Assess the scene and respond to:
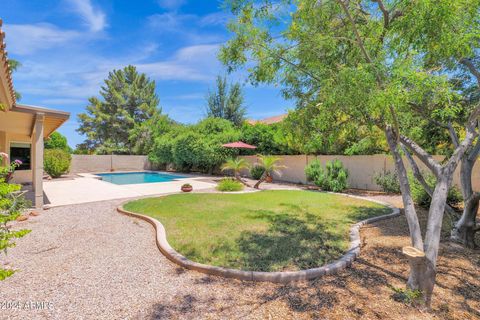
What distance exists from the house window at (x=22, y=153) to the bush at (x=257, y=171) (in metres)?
15.5

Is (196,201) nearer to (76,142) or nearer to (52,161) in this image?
(52,161)

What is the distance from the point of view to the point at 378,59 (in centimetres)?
335

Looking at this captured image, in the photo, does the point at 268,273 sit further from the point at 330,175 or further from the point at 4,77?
the point at 330,175

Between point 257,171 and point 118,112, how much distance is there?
26505 mm

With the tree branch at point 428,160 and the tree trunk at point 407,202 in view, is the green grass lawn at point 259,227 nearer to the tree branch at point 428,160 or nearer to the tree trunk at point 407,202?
the tree trunk at point 407,202

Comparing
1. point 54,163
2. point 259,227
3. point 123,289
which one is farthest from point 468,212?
point 54,163

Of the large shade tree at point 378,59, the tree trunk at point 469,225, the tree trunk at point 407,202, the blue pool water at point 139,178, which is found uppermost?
the large shade tree at point 378,59

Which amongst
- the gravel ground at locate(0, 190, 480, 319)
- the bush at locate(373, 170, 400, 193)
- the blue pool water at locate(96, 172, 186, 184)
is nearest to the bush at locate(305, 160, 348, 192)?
the bush at locate(373, 170, 400, 193)

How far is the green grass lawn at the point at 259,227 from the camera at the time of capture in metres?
4.40

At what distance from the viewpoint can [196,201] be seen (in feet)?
31.0

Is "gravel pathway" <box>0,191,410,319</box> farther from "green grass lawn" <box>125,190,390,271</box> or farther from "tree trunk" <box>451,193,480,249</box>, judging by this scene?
"tree trunk" <box>451,193,480,249</box>

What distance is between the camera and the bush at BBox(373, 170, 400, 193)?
11.1 meters

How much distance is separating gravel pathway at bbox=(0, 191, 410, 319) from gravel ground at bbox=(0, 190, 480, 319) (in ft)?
0.04

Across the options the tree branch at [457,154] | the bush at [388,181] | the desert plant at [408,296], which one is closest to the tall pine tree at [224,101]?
the bush at [388,181]
